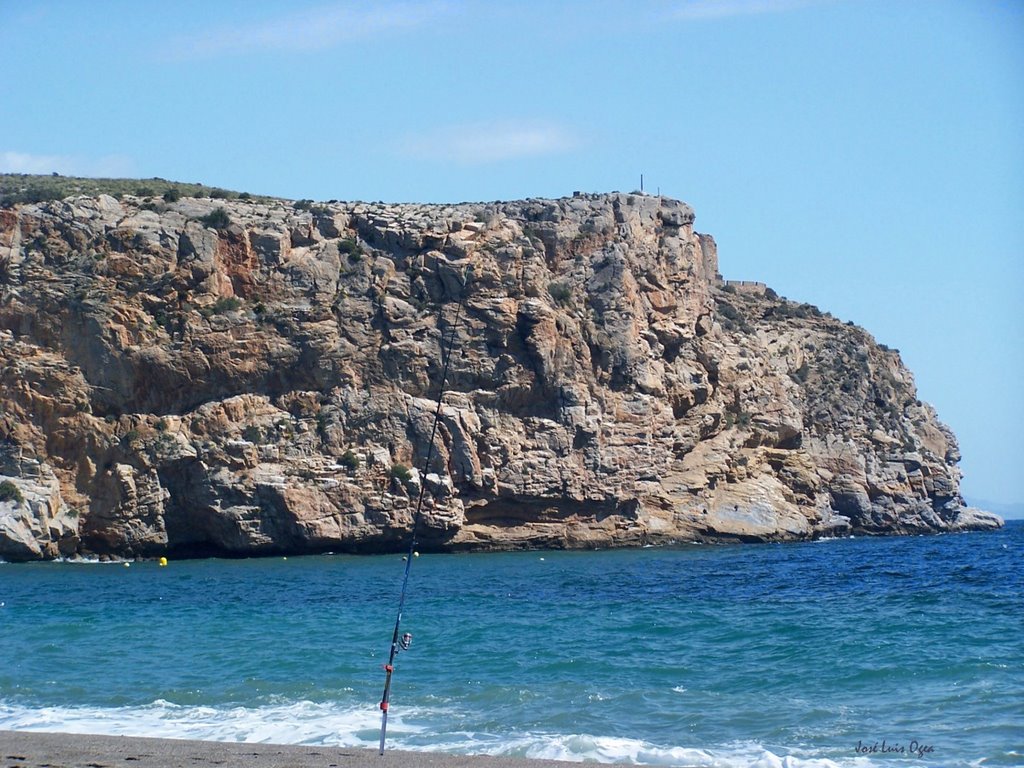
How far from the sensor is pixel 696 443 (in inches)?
1982

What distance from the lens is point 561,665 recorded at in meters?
17.8

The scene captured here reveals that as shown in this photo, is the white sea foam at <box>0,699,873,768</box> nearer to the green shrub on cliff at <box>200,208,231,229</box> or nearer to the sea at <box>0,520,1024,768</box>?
the sea at <box>0,520,1024,768</box>

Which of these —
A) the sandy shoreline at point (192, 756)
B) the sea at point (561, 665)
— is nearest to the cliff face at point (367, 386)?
the sea at point (561, 665)

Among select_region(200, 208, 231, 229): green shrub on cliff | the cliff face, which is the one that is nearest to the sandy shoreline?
the cliff face

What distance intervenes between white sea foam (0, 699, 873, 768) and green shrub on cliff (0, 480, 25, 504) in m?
26.0

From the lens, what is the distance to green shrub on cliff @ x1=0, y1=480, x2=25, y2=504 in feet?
130

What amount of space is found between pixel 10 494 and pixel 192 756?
30979 millimetres

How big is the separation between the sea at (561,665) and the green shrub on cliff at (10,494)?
8.76 metres

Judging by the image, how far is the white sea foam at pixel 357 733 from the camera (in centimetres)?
1229

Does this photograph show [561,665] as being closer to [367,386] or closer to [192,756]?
[192,756]

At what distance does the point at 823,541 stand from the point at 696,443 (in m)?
7.32

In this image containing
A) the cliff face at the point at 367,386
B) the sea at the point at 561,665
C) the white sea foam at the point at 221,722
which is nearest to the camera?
the sea at the point at 561,665

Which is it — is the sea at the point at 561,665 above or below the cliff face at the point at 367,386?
below

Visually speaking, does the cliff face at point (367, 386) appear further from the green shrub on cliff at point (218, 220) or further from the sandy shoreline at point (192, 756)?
the sandy shoreline at point (192, 756)
